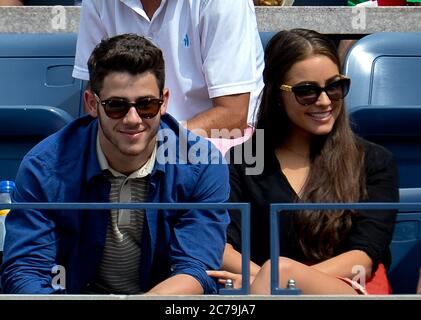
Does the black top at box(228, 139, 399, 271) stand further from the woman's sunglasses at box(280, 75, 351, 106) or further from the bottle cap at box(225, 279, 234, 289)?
the bottle cap at box(225, 279, 234, 289)

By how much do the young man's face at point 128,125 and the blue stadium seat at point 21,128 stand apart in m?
0.86

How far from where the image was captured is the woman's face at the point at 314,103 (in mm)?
3904

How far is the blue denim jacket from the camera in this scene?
11.1 ft

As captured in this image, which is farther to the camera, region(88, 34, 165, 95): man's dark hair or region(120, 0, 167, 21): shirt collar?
region(120, 0, 167, 21): shirt collar

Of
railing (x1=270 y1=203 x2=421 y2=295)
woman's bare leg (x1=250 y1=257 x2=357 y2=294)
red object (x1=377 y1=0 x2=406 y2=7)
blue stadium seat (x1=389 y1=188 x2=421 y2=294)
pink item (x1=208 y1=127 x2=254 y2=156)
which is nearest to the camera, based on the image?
railing (x1=270 y1=203 x2=421 y2=295)

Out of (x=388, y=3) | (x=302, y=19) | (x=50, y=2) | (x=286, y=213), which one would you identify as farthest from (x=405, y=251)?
(x=50, y=2)

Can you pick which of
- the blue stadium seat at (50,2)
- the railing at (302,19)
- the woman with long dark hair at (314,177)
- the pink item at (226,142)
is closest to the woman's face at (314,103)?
the woman with long dark hair at (314,177)

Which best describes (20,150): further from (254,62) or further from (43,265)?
(43,265)

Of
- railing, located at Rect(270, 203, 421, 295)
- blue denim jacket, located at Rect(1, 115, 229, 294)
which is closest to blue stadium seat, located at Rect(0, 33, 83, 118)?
blue denim jacket, located at Rect(1, 115, 229, 294)

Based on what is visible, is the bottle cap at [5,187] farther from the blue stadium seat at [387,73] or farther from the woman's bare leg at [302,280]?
the blue stadium seat at [387,73]

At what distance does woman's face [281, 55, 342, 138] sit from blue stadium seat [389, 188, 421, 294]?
1.24ft

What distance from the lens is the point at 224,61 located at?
4.41 meters

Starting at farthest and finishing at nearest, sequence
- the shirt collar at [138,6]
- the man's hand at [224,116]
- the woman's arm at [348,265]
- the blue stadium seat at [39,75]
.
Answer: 1. the blue stadium seat at [39,75]
2. the shirt collar at [138,6]
3. the man's hand at [224,116]
4. the woman's arm at [348,265]
